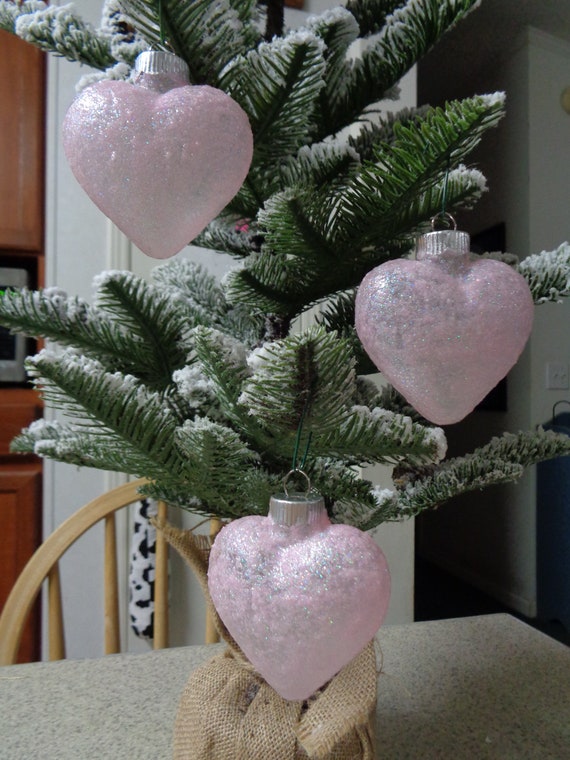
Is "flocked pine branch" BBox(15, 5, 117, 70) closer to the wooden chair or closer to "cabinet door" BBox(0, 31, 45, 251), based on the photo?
the wooden chair

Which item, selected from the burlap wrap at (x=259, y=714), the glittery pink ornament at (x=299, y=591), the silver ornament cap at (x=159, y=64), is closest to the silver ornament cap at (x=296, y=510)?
the glittery pink ornament at (x=299, y=591)

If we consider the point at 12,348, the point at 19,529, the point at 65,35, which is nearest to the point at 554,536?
the point at 19,529

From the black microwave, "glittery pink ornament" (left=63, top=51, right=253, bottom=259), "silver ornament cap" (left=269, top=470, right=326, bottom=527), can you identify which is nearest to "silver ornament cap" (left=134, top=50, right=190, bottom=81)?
"glittery pink ornament" (left=63, top=51, right=253, bottom=259)

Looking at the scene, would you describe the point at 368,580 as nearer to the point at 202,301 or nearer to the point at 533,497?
the point at 202,301

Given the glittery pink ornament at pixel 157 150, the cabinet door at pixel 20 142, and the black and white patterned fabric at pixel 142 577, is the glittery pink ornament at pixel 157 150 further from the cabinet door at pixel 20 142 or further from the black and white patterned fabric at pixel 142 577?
the cabinet door at pixel 20 142

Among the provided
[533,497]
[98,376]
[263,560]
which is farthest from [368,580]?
[533,497]

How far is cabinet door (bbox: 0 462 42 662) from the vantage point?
4.73 feet

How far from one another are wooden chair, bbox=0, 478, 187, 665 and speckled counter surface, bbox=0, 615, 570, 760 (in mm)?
151

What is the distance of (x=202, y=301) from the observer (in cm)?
48

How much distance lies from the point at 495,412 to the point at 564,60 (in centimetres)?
172

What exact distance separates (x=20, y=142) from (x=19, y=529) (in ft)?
3.20

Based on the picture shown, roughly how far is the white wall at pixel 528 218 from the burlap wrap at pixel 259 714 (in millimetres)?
2554

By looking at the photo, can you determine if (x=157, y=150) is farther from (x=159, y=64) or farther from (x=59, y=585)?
(x=59, y=585)

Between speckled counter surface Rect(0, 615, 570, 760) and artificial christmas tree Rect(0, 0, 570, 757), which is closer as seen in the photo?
artificial christmas tree Rect(0, 0, 570, 757)
